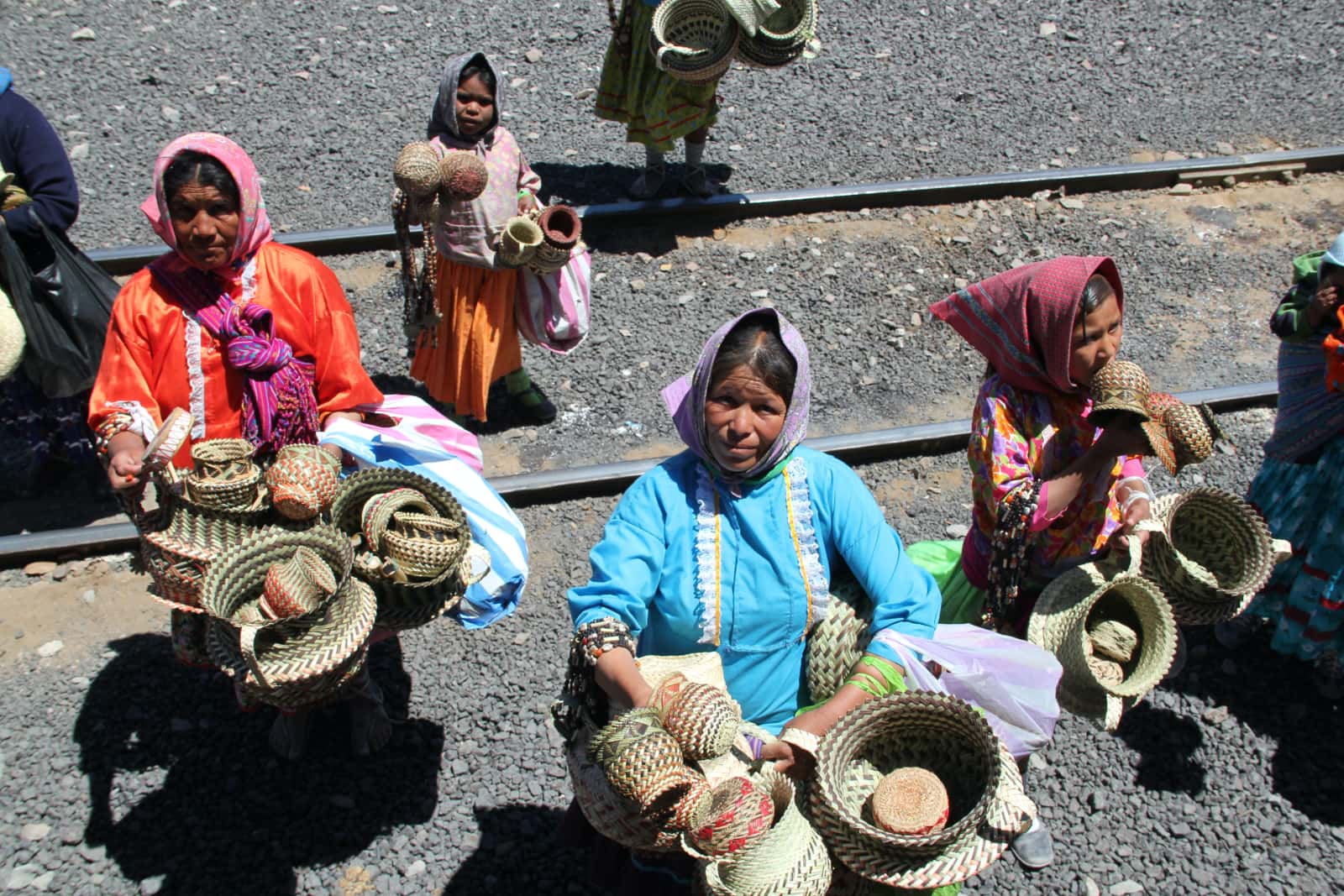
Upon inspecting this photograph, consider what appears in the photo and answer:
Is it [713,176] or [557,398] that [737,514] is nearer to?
[557,398]

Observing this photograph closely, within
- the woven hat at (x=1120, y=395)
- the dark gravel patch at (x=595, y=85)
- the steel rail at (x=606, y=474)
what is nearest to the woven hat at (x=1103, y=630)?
the woven hat at (x=1120, y=395)

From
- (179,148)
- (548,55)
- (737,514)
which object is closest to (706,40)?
(548,55)

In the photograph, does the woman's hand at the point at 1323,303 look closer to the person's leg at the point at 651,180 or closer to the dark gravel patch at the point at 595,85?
the dark gravel patch at the point at 595,85

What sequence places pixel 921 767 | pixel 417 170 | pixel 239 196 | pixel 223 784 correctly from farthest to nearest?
pixel 417 170 < pixel 223 784 < pixel 239 196 < pixel 921 767

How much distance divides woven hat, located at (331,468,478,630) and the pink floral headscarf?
0.82 meters

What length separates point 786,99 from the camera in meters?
7.96

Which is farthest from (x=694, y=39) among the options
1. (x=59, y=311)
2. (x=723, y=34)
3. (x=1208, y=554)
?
(x=1208, y=554)

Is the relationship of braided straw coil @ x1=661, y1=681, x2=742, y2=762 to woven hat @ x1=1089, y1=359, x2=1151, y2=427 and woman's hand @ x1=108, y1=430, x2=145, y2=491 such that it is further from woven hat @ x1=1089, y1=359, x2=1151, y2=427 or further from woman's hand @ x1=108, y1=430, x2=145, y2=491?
woman's hand @ x1=108, y1=430, x2=145, y2=491

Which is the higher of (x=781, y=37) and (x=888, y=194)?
(x=781, y=37)

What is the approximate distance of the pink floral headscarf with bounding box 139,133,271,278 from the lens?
315cm

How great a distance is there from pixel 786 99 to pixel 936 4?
197cm

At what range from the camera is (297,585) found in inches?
107

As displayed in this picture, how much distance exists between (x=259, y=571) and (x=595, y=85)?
234 inches

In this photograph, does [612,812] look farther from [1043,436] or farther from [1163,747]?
[1163,747]
